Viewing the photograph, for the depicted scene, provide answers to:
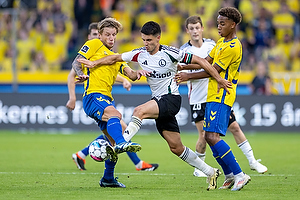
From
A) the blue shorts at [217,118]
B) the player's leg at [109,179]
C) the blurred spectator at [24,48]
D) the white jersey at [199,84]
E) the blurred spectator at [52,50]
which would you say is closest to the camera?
the blue shorts at [217,118]

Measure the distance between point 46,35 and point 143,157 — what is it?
409 inches

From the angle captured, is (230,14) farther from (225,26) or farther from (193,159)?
(193,159)

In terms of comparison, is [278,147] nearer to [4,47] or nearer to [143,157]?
[143,157]

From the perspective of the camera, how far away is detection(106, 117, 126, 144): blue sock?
6.62 meters

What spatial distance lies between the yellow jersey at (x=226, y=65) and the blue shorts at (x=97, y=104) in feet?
4.78

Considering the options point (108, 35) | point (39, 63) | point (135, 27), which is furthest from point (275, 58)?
point (108, 35)

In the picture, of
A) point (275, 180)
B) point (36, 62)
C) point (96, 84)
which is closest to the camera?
point (96, 84)

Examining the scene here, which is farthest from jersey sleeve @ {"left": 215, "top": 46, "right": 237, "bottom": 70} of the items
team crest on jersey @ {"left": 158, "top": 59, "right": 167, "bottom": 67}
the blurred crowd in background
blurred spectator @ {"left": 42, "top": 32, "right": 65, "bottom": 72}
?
blurred spectator @ {"left": 42, "top": 32, "right": 65, "bottom": 72}

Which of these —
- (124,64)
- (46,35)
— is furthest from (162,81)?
(46,35)

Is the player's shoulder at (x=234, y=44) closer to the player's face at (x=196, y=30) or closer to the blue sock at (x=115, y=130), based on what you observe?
the blue sock at (x=115, y=130)

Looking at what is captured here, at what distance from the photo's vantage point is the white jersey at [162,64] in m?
6.91

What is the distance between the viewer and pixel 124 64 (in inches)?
302

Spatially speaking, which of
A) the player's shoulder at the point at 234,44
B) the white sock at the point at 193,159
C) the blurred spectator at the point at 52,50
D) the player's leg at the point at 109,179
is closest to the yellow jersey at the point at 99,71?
the player's leg at the point at 109,179

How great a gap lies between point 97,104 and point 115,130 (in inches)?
22.4
